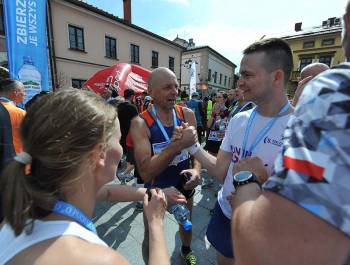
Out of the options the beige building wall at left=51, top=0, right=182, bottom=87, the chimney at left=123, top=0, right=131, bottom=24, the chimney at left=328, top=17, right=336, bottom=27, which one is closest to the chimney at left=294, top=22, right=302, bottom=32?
the chimney at left=328, top=17, right=336, bottom=27

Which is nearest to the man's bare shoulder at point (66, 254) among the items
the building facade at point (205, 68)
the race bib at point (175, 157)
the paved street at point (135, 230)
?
the race bib at point (175, 157)

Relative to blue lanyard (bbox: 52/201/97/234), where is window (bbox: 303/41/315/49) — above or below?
above

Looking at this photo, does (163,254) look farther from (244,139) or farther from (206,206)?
(206,206)

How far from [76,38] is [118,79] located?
9665mm

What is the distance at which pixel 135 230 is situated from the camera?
3.26 metres

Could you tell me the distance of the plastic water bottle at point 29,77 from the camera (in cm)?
482

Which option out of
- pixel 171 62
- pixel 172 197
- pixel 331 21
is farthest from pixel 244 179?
pixel 331 21

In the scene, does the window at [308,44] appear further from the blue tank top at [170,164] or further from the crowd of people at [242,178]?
the crowd of people at [242,178]

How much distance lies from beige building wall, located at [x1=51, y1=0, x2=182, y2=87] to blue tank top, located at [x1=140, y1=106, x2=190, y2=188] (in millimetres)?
14083

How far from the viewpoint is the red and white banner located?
7.64 m

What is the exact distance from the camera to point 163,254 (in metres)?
1.07

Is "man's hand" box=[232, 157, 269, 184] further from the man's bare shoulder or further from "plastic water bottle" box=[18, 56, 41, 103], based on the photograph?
"plastic water bottle" box=[18, 56, 41, 103]

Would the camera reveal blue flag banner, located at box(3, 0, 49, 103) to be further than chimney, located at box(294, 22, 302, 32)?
No

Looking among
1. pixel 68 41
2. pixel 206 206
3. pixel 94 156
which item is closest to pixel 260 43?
pixel 94 156
